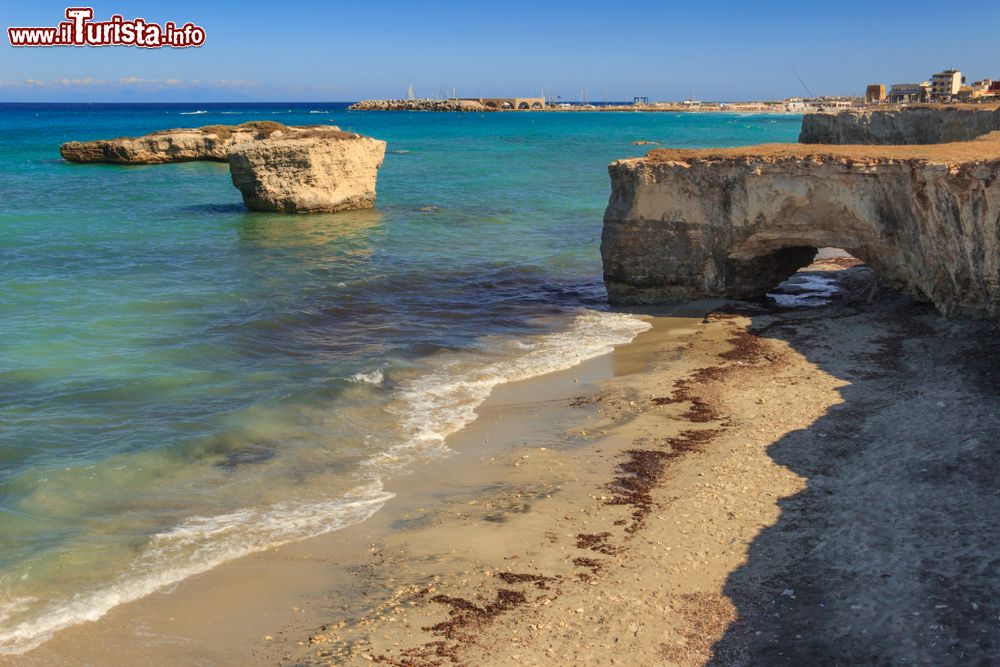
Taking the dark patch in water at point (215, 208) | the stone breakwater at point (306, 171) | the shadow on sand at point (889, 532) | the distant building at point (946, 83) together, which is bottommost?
the shadow on sand at point (889, 532)

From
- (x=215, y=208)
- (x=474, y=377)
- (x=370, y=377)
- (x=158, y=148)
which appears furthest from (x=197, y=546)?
(x=158, y=148)

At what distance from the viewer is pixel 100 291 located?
67.2 ft

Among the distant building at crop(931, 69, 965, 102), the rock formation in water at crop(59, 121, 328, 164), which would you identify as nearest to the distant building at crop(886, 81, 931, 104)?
the distant building at crop(931, 69, 965, 102)

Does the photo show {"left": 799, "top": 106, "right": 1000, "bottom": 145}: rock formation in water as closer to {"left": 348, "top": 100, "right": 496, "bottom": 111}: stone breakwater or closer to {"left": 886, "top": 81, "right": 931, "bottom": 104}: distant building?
{"left": 886, "top": 81, "right": 931, "bottom": 104}: distant building

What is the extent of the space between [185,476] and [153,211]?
85.3 feet

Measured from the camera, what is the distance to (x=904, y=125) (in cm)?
2633

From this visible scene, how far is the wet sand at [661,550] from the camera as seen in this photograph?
720 cm

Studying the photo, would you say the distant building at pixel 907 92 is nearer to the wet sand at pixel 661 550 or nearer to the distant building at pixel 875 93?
the distant building at pixel 875 93

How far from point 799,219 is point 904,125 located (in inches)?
494

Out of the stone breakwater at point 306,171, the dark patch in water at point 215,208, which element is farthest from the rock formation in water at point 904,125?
the dark patch in water at point 215,208

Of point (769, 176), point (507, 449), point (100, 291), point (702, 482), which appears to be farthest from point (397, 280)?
point (702, 482)

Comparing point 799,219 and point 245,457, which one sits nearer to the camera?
point 245,457

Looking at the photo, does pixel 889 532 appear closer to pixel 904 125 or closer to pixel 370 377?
pixel 370 377

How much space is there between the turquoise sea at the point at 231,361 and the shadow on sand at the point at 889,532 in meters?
4.66
